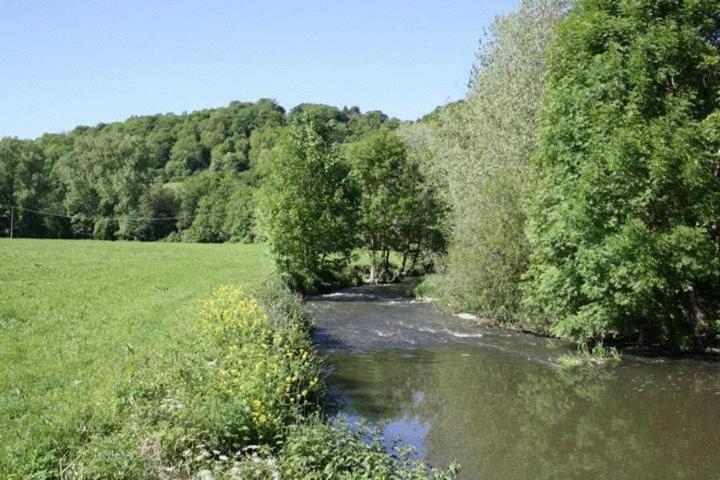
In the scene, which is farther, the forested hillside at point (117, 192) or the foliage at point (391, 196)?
the forested hillside at point (117, 192)

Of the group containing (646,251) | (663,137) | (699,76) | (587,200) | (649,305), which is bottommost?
(649,305)

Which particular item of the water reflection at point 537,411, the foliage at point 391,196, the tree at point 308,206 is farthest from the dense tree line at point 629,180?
the foliage at point 391,196

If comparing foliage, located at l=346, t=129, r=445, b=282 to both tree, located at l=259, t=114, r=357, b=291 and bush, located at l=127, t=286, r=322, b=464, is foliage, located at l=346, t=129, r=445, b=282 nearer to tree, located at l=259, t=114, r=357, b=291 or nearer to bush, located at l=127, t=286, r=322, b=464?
tree, located at l=259, t=114, r=357, b=291

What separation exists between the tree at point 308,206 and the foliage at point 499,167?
9.63 m

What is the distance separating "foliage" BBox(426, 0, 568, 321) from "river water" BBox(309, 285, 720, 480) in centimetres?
272

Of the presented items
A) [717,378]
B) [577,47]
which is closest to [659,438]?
[717,378]

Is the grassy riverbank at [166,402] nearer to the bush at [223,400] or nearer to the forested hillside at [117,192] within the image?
the bush at [223,400]

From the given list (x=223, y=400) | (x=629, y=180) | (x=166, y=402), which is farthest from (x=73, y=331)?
(x=629, y=180)

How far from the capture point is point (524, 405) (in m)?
16.2

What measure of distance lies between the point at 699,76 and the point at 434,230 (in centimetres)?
2717

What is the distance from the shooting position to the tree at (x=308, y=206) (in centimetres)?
3819

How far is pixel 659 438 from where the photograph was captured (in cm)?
1345

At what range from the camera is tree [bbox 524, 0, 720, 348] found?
18.7 m

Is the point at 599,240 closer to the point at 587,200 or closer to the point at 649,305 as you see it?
the point at 587,200
